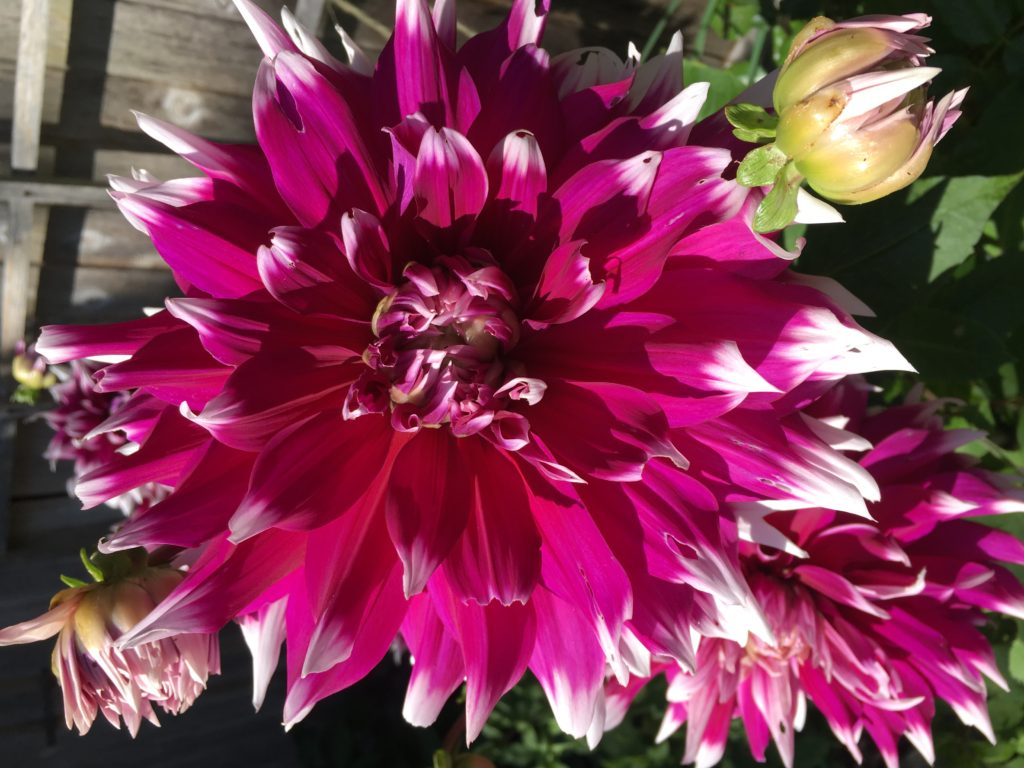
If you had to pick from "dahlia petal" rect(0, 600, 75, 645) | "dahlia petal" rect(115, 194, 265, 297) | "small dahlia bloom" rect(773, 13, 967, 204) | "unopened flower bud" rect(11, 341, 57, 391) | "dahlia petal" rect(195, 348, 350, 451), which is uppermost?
"small dahlia bloom" rect(773, 13, 967, 204)

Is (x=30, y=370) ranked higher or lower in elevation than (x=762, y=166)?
lower

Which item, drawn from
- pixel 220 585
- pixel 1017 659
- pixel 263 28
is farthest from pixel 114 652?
pixel 1017 659

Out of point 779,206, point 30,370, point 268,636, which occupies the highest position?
point 779,206

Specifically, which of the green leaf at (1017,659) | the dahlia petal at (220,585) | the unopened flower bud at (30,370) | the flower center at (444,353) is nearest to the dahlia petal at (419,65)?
the flower center at (444,353)

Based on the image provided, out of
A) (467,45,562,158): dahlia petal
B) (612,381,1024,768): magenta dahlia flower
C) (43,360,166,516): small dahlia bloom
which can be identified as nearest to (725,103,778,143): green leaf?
(467,45,562,158): dahlia petal

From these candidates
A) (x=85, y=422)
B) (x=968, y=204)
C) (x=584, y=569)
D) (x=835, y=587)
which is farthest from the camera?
(x=85, y=422)

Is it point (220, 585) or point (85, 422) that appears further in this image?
point (85, 422)

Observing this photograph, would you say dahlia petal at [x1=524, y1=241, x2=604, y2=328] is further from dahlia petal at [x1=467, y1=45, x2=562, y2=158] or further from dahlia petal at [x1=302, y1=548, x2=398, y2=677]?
dahlia petal at [x1=302, y1=548, x2=398, y2=677]

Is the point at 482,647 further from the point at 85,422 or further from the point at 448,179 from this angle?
the point at 85,422
